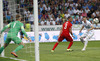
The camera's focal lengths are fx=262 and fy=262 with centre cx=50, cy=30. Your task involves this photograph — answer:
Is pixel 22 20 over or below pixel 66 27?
over

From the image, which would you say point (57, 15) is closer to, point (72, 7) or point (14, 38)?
point (72, 7)

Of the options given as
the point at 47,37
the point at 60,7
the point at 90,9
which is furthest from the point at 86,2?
the point at 47,37

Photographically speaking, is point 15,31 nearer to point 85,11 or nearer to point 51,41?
point 51,41

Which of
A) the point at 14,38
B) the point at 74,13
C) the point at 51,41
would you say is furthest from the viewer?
the point at 74,13

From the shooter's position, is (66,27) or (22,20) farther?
(22,20)

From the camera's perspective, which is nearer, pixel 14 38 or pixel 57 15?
pixel 14 38

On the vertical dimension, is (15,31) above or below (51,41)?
→ above

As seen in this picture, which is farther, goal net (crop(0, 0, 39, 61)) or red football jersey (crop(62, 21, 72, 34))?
red football jersey (crop(62, 21, 72, 34))

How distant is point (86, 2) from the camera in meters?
31.0

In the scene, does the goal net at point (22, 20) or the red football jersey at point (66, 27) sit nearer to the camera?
the goal net at point (22, 20)

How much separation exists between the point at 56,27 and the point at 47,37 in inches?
120

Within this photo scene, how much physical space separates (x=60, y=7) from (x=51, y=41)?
6.66 m

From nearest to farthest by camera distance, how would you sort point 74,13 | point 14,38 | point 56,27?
point 14,38
point 56,27
point 74,13

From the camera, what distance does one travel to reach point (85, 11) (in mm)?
29500
